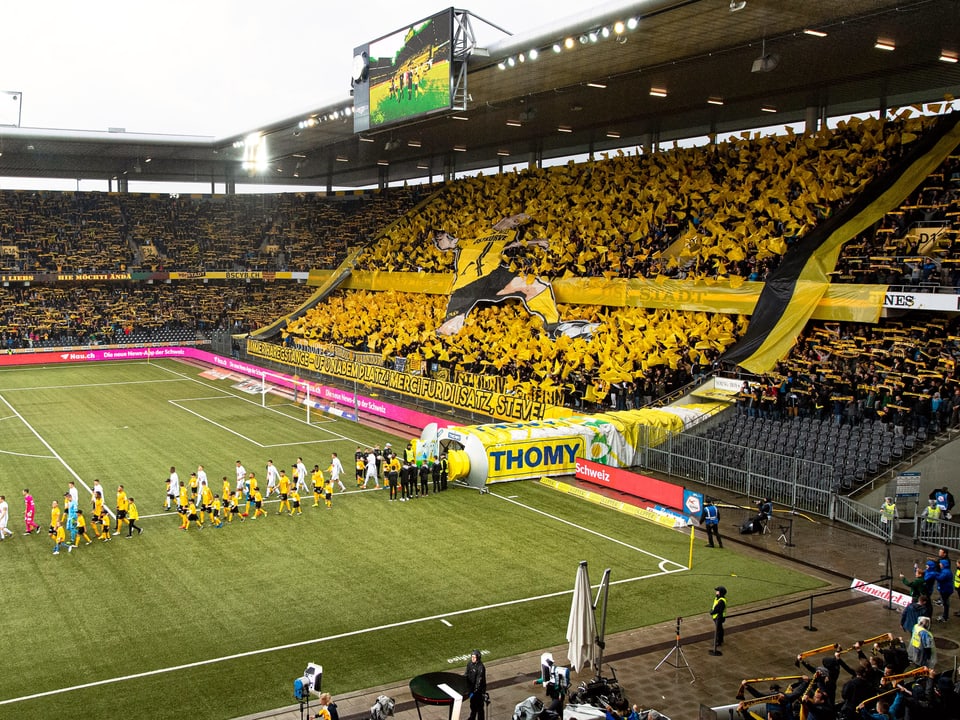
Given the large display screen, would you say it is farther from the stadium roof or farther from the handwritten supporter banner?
the handwritten supporter banner

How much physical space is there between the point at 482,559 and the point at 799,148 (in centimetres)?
2327

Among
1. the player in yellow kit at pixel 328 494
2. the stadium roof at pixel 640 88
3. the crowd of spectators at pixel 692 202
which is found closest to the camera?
the player in yellow kit at pixel 328 494

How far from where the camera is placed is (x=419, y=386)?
39.2m

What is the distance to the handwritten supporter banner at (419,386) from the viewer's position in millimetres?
34000

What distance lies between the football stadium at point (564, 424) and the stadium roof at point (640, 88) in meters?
0.23

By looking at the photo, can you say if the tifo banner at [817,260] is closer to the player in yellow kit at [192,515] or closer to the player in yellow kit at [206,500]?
the player in yellow kit at [206,500]

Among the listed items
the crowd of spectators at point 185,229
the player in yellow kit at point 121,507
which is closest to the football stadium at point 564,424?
the player in yellow kit at point 121,507

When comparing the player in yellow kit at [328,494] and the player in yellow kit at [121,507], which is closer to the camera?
the player in yellow kit at [121,507]

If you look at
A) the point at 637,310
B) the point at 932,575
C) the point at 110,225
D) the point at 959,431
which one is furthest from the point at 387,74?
the point at 110,225

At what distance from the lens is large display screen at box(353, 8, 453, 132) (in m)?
31.0

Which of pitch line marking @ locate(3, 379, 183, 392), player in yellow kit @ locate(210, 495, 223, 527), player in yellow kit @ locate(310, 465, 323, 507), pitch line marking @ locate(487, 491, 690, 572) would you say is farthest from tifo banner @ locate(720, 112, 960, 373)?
pitch line marking @ locate(3, 379, 183, 392)

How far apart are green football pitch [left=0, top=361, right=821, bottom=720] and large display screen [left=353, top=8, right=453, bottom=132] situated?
43.5 feet

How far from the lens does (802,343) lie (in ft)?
102

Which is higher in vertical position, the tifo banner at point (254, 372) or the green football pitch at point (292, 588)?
the tifo banner at point (254, 372)
